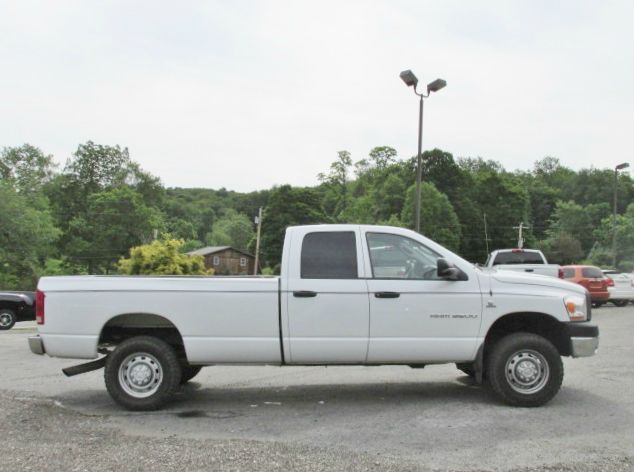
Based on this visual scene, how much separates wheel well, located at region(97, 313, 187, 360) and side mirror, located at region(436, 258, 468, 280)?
2.90 m

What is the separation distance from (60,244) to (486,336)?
72.1m

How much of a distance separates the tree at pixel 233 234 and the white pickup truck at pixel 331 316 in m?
106

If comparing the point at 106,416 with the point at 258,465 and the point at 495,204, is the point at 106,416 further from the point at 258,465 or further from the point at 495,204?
the point at 495,204

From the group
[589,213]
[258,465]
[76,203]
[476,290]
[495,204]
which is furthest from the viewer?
[589,213]

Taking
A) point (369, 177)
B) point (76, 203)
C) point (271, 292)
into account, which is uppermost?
point (369, 177)

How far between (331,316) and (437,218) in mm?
65178

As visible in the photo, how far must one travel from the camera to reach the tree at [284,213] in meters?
74.9

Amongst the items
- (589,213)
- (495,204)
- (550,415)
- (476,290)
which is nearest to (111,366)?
(476,290)

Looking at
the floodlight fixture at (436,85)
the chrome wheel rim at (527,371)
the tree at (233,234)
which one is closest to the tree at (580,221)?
the tree at (233,234)

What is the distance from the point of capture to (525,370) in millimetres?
6762

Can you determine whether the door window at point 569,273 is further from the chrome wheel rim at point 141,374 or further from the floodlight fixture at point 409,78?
the chrome wheel rim at point 141,374

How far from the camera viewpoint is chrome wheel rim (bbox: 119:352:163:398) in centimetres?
680

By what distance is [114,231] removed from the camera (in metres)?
70.5

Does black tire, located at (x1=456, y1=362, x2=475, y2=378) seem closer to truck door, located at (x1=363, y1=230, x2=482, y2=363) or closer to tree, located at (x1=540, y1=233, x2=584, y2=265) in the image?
truck door, located at (x1=363, y1=230, x2=482, y2=363)
